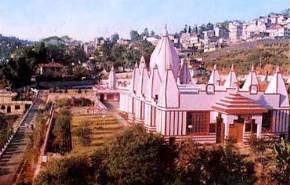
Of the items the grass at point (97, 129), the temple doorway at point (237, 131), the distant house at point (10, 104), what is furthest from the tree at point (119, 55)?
the temple doorway at point (237, 131)

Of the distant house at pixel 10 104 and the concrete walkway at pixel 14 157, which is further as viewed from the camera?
the distant house at pixel 10 104

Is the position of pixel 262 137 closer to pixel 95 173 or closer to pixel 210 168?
pixel 210 168

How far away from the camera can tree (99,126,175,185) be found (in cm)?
1123

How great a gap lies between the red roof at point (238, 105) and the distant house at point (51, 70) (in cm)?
3156

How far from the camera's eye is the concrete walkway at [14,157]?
1608 cm

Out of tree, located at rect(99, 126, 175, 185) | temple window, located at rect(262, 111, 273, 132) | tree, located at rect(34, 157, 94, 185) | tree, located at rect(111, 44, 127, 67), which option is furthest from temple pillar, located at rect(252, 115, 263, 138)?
tree, located at rect(111, 44, 127, 67)

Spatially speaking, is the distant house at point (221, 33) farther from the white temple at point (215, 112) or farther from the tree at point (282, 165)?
the tree at point (282, 165)

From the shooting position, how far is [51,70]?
46625 mm

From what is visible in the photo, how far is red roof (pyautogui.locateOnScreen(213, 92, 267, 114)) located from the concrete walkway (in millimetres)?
7372

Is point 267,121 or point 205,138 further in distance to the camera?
point 267,121

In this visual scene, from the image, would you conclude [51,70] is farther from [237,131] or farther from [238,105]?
[238,105]

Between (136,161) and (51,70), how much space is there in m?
36.6

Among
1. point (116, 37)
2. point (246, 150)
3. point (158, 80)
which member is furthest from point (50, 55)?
point (116, 37)

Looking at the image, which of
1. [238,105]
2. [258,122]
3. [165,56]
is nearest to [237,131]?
[258,122]
